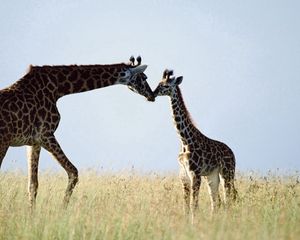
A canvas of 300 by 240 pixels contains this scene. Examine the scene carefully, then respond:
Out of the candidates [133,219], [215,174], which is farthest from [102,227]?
[215,174]

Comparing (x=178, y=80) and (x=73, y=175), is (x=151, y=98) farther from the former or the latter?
(x=73, y=175)

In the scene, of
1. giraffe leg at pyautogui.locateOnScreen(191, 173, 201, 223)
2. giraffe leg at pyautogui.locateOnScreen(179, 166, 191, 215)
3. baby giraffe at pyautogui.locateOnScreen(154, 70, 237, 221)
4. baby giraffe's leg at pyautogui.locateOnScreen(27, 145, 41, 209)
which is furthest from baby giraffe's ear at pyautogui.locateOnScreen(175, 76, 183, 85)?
baby giraffe's leg at pyautogui.locateOnScreen(27, 145, 41, 209)

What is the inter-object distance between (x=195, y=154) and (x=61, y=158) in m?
2.59

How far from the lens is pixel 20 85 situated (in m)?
11.4

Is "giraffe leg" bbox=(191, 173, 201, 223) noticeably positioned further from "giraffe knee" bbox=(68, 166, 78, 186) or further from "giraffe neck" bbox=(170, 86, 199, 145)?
Result: "giraffe knee" bbox=(68, 166, 78, 186)

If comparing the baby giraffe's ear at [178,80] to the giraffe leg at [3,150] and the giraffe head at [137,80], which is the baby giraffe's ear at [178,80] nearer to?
the giraffe head at [137,80]

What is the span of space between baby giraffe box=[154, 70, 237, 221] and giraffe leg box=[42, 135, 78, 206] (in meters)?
2.09

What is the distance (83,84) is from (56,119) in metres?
1.33

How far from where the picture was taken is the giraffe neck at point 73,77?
38.3ft

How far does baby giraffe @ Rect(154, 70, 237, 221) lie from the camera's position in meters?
11.6

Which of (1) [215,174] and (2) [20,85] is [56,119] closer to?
(2) [20,85]

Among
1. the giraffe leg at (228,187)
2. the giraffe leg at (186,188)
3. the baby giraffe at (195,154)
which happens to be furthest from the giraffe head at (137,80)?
the giraffe leg at (228,187)

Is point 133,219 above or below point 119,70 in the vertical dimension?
below

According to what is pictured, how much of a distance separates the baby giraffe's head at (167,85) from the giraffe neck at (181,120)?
0.11 m
